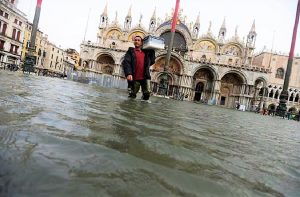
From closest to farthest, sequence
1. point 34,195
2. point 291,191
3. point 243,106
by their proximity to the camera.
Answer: point 34,195
point 291,191
point 243,106

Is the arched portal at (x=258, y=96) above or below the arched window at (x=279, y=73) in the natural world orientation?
below

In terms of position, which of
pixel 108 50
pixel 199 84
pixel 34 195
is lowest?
pixel 34 195

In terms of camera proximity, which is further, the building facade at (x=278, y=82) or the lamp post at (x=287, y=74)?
the building facade at (x=278, y=82)

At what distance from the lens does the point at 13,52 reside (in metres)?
43.3

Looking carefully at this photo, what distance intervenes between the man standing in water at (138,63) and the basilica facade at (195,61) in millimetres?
29308

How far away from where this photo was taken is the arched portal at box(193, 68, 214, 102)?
38844 mm

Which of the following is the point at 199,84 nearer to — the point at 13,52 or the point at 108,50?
the point at 108,50

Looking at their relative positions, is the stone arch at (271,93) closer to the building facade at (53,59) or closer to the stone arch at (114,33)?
the stone arch at (114,33)

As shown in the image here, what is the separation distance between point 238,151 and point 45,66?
210 feet

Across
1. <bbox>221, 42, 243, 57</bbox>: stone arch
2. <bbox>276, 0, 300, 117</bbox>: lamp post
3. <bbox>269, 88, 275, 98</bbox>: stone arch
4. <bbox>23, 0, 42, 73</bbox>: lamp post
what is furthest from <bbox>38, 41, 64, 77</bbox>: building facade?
<bbox>276, 0, 300, 117</bbox>: lamp post

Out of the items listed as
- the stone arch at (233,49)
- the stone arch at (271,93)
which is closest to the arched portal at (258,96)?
the stone arch at (271,93)

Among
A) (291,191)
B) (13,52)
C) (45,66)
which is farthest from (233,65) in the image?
(45,66)

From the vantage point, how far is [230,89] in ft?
128

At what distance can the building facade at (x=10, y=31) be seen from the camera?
130 ft
